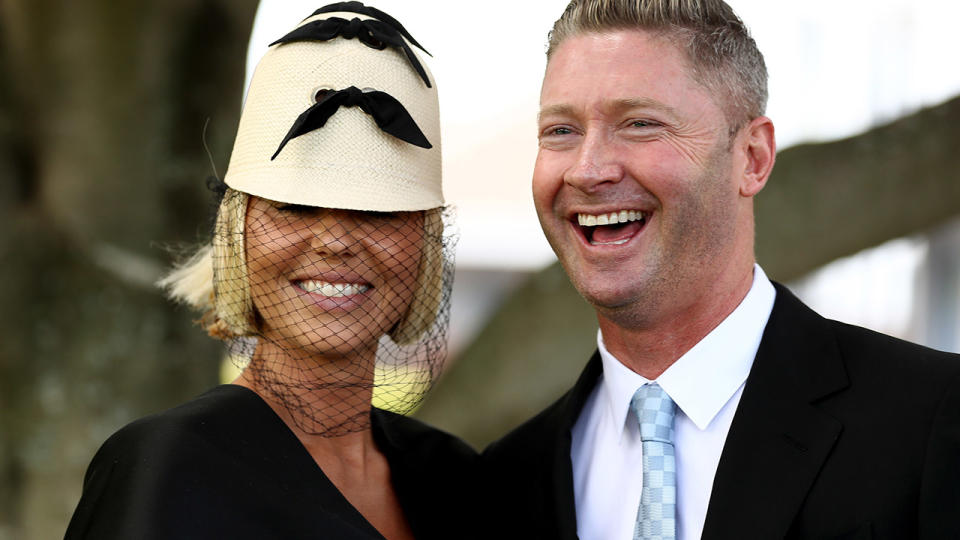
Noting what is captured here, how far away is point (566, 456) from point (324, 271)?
2.69 feet

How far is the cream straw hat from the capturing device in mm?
2850

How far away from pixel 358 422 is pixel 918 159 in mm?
2644

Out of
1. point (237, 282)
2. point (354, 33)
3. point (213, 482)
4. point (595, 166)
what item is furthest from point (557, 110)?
point (213, 482)

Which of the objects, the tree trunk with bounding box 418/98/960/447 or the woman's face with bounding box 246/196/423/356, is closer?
the woman's face with bounding box 246/196/423/356

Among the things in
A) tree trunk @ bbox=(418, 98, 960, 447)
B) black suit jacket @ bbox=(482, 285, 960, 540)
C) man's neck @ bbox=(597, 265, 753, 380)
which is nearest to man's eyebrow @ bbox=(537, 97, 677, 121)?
man's neck @ bbox=(597, 265, 753, 380)

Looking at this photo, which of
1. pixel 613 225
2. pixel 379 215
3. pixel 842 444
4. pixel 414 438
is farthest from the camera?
pixel 414 438

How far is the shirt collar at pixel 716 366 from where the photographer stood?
2725mm

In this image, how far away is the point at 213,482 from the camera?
259 centimetres

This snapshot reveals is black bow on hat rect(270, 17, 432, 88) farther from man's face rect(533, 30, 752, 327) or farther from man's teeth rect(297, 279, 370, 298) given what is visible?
man's teeth rect(297, 279, 370, 298)

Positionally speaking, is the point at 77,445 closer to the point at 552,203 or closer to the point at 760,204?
the point at 552,203

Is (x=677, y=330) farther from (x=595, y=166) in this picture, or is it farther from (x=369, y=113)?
(x=369, y=113)

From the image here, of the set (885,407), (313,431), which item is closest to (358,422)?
(313,431)

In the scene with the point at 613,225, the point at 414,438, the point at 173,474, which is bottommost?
the point at 414,438

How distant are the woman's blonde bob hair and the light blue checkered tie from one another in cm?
71
